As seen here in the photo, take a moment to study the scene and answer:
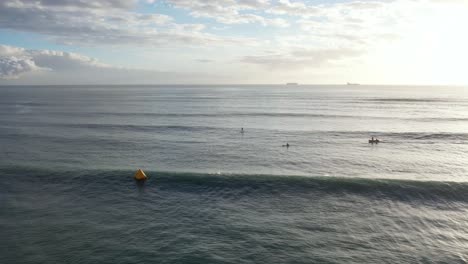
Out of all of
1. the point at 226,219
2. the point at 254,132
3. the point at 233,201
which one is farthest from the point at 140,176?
the point at 254,132

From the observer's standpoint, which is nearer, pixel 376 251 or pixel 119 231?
pixel 376 251

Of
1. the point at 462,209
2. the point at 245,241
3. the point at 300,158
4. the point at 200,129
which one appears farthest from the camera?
the point at 200,129

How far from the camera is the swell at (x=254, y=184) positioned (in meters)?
37.8

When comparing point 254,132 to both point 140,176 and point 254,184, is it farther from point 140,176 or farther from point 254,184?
point 140,176

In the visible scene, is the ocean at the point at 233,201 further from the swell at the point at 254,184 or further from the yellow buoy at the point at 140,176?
the yellow buoy at the point at 140,176

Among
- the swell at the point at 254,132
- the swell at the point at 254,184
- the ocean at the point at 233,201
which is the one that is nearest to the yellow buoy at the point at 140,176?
the swell at the point at 254,184

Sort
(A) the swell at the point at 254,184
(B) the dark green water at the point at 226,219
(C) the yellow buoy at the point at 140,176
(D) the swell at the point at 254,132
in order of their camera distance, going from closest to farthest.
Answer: (B) the dark green water at the point at 226,219 → (A) the swell at the point at 254,184 → (C) the yellow buoy at the point at 140,176 → (D) the swell at the point at 254,132

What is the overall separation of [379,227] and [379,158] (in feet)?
90.6

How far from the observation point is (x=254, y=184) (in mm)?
40000

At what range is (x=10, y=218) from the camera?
3066 cm

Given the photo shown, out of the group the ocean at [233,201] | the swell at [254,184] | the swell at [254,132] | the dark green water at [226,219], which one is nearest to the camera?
the dark green water at [226,219]

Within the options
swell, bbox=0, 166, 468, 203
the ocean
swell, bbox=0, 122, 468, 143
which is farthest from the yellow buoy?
swell, bbox=0, 122, 468, 143

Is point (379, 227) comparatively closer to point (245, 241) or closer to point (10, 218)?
point (245, 241)

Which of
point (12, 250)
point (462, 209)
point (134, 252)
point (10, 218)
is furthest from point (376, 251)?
point (10, 218)
